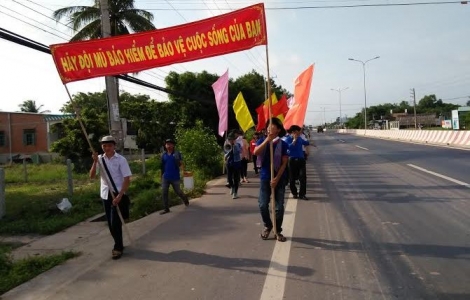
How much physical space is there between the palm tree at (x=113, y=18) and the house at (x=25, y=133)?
14.4 metres

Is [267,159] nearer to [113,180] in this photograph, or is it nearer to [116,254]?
[113,180]

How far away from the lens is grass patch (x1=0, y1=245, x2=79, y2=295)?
521cm

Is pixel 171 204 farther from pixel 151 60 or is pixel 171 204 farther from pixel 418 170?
pixel 418 170

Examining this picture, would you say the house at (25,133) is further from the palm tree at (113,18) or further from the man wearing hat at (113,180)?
the man wearing hat at (113,180)

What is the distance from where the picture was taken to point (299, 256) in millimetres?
5547

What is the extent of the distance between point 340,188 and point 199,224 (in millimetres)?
4886

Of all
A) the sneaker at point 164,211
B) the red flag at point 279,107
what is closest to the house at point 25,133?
the red flag at point 279,107

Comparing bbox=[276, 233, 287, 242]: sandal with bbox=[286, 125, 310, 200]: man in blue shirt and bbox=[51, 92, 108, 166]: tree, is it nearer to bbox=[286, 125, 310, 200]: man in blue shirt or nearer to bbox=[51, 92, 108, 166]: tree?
bbox=[286, 125, 310, 200]: man in blue shirt

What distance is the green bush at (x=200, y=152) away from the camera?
16.0m

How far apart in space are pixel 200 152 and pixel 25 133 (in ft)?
106

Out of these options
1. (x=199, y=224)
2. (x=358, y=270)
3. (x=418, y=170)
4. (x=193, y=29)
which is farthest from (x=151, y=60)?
(x=418, y=170)

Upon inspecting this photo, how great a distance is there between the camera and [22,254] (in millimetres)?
6621

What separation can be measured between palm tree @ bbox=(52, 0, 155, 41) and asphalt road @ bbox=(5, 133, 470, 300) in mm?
21535

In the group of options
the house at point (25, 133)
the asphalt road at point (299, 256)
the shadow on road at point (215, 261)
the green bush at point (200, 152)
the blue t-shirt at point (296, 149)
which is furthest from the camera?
the house at point (25, 133)
